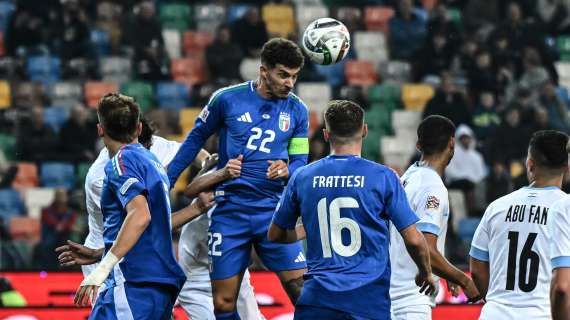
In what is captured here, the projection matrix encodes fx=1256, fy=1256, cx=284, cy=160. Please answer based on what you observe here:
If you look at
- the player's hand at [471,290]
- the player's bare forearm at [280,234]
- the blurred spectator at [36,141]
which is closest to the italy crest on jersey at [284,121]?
the player's bare forearm at [280,234]

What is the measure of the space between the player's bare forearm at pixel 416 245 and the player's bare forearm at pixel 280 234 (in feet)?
2.37

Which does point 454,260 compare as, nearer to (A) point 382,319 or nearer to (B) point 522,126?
(B) point 522,126

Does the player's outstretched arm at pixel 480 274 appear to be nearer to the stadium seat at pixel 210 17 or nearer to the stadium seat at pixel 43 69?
the stadium seat at pixel 43 69

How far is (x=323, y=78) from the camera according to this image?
18328 millimetres

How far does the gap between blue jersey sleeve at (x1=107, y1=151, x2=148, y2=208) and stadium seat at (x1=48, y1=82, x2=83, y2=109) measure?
1022cm

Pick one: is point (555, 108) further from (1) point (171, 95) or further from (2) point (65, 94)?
(2) point (65, 94)

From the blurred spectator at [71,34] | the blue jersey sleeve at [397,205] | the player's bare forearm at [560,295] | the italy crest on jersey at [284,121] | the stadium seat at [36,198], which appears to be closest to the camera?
the player's bare forearm at [560,295]

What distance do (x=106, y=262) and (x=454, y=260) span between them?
8309mm

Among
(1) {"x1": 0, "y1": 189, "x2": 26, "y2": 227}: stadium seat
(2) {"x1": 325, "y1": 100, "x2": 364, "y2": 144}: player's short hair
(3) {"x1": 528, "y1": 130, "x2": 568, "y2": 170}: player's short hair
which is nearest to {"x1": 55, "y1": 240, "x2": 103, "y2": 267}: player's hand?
(2) {"x1": 325, "y1": 100, "x2": 364, "y2": 144}: player's short hair

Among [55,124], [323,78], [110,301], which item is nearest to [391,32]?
[323,78]

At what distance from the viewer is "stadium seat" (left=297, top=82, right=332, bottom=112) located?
17828 millimetres

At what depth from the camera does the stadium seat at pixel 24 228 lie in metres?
15.0

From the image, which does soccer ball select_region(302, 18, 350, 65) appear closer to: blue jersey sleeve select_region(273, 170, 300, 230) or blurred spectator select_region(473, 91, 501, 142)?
blue jersey sleeve select_region(273, 170, 300, 230)

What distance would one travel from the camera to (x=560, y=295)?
21.9 feet
